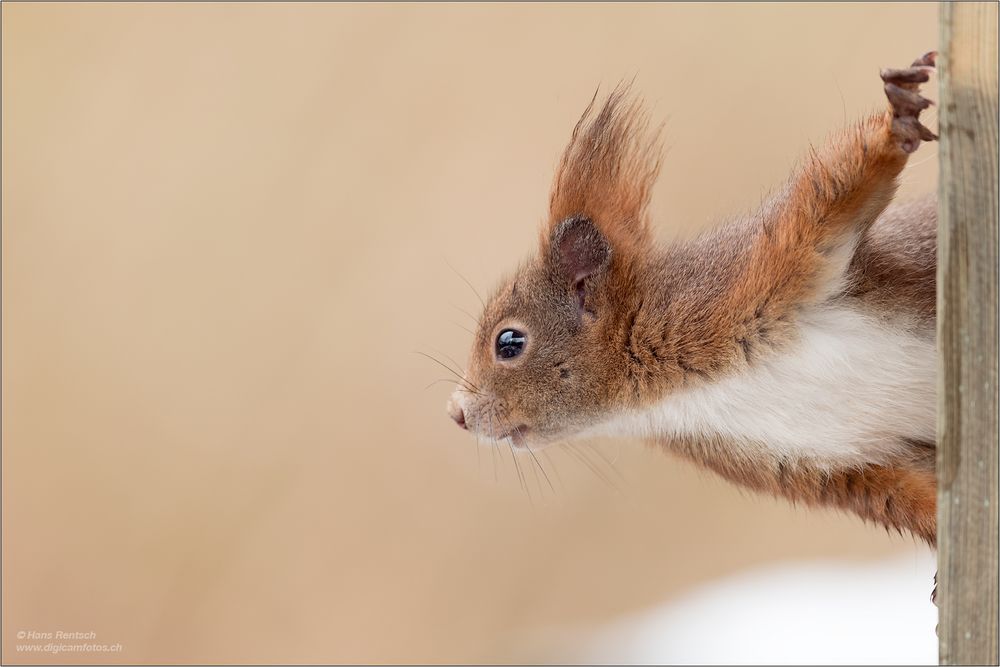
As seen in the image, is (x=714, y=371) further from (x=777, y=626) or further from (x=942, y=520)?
(x=777, y=626)

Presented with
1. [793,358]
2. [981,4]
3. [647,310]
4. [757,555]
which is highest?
[981,4]

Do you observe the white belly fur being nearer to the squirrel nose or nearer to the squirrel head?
the squirrel head

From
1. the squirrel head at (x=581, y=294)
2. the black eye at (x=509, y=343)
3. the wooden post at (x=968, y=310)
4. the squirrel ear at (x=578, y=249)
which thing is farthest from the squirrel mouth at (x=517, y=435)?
the wooden post at (x=968, y=310)

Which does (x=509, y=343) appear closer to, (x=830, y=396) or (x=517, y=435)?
(x=517, y=435)

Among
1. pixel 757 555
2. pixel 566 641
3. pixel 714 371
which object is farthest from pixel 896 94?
pixel 757 555

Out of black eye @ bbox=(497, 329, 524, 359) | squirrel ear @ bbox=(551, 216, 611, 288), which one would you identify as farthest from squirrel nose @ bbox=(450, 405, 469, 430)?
squirrel ear @ bbox=(551, 216, 611, 288)

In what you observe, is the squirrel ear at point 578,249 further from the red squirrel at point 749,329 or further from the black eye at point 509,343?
the black eye at point 509,343
